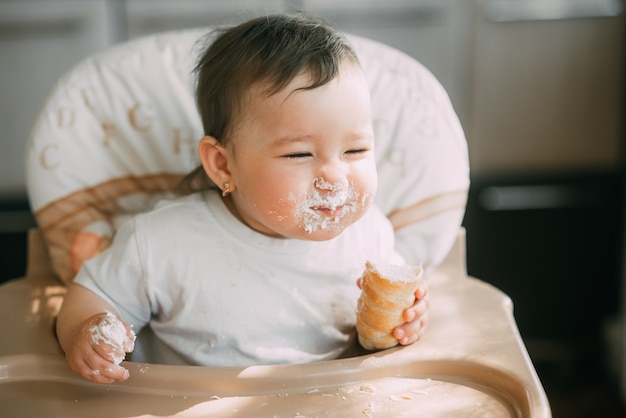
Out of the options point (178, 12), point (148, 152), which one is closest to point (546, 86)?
point (178, 12)

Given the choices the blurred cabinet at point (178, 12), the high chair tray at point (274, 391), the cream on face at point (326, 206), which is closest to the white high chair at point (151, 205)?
the high chair tray at point (274, 391)

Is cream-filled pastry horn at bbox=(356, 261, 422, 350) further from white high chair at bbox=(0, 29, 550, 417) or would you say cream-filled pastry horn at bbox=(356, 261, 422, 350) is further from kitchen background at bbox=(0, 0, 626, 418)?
kitchen background at bbox=(0, 0, 626, 418)

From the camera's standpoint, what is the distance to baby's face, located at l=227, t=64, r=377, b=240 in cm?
88

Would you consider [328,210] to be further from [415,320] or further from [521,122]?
[521,122]

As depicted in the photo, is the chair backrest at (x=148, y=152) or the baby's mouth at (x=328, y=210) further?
the chair backrest at (x=148, y=152)

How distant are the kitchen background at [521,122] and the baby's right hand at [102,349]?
1.37m

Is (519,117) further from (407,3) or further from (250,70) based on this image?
(250,70)

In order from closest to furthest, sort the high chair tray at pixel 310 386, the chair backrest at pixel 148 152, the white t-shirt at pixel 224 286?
the high chair tray at pixel 310 386
the white t-shirt at pixel 224 286
the chair backrest at pixel 148 152

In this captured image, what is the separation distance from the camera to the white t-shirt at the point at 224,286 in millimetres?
968

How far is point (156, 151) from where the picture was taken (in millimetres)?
1144

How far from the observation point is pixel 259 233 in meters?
1.01

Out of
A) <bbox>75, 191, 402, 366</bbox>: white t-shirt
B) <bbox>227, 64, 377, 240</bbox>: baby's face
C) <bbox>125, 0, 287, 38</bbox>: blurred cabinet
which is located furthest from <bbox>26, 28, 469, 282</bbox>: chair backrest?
<bbox>125, 0, 287, 38</bbox>: blurred cabinet

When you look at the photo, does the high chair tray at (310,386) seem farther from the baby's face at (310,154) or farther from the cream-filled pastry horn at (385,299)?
the baby's face at (310,154)

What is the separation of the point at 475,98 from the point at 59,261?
134 cm
